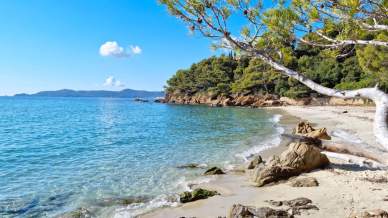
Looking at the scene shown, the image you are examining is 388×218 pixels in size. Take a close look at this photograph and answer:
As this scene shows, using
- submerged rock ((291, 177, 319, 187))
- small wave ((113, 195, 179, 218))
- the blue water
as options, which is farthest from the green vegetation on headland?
small wave ((113, 195, 179, 218))

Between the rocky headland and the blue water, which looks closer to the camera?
the blue water

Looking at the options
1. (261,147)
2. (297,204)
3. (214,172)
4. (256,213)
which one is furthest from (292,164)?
(261,147)

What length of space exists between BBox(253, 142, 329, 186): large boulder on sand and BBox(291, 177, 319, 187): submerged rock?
2.96 feet

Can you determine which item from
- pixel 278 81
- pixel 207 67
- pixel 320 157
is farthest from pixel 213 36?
pixel 207 67

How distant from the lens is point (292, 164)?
1229cm

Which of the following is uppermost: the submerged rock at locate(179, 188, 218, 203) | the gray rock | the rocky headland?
the rocky headland

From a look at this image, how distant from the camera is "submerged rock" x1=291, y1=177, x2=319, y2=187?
10.8 m

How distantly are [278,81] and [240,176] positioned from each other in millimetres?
75780

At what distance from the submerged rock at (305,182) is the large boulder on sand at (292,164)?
90 centimetres

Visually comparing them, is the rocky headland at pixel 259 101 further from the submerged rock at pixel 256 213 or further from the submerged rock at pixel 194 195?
the submerged rock at pixel 256 213

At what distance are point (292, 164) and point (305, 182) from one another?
55.2 inches

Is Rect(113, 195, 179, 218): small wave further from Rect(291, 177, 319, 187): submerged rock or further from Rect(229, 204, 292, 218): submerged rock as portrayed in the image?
Rect(291, 177, 319, 187): submerged rock

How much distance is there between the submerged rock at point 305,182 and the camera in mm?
10789

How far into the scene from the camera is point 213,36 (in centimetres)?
510
